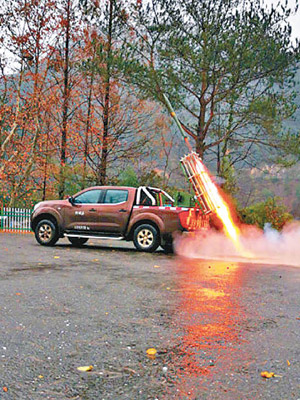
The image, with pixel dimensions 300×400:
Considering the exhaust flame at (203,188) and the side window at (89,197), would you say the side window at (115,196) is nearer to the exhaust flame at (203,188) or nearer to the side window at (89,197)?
the side window at (89,197)

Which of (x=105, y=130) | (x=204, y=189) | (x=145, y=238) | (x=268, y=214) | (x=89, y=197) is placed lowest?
(x=145, y=238)

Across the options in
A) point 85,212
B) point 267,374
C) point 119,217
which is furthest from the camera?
point 85,212

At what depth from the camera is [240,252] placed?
584 inches

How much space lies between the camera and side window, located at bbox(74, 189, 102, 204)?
15070 mm

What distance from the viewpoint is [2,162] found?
28453mm

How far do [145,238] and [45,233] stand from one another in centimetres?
340

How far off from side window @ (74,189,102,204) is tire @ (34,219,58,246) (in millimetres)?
1077

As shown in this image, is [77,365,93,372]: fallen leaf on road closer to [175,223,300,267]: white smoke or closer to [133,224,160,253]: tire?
[175,223,300,267]: white smoke

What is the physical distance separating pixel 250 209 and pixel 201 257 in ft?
28.1

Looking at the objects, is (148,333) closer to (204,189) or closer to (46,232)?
(204,189)

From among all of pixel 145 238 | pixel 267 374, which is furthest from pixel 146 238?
pixel 267 374

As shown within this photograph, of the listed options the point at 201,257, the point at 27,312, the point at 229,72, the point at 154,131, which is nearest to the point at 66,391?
the point at 27,312

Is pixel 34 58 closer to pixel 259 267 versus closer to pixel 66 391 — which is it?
pixel 259 267

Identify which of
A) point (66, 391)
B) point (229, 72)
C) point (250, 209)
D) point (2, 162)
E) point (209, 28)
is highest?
point (209, 28)
